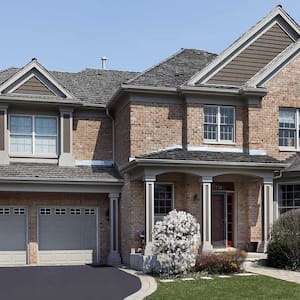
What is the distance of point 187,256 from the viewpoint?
53.3ft

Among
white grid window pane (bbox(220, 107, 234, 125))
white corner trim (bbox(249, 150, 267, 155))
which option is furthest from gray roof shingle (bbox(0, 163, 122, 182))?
white corner trim (bbox(249, 150, 267, 155))

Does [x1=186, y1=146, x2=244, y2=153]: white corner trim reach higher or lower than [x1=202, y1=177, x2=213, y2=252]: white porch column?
higher

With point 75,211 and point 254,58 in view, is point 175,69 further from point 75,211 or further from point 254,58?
point 75,211

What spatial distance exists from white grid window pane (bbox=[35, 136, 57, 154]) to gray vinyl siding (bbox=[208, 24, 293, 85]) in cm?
673

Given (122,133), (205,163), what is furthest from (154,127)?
(205,163)

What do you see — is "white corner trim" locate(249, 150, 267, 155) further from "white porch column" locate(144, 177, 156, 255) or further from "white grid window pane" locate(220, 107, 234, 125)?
"white porch column" locate(144, 177, 156, 255)

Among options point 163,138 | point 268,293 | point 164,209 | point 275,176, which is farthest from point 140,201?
point 268,293

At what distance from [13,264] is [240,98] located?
10791 mm

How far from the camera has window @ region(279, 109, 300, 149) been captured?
70.5ft

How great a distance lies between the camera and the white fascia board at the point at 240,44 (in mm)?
20812

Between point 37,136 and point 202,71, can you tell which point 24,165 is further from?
point 202,71

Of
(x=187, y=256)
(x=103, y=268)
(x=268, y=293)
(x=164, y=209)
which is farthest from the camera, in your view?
(x=164, y=209)

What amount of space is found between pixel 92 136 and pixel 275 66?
25.9 feet

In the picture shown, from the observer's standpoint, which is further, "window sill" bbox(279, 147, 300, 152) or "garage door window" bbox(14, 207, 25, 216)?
"window sill" bbox(279, 147, 300, 152)
